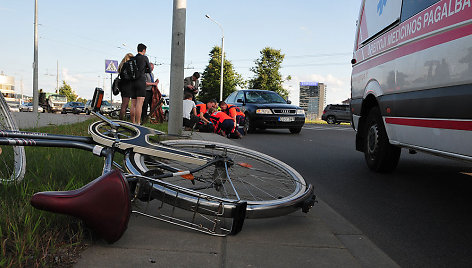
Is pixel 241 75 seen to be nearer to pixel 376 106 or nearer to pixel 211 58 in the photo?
pixel 211 58

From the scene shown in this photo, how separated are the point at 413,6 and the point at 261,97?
10.4 m

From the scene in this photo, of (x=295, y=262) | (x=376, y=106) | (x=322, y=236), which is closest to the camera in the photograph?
(x=295, y=262)

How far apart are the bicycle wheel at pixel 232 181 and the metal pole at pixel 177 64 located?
4356 mm

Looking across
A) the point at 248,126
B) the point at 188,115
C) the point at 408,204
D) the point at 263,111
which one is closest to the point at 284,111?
the point at 263,111

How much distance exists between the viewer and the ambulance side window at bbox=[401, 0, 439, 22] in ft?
12.5

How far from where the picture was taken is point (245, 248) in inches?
93.0

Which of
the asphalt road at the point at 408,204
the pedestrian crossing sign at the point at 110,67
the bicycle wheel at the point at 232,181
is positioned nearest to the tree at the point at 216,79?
the pedestrian crossing sign at the point at 110,67

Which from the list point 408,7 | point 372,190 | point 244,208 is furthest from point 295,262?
point 408,7

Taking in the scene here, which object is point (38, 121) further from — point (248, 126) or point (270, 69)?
point (270, 69)

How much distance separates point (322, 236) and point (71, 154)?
2793 millimetres

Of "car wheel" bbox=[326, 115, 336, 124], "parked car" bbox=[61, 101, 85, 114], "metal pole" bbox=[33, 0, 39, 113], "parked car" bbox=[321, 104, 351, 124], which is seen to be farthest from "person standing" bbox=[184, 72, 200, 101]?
"parked car" bbox=[61, 101, 85, 114]

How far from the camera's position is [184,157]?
3.04 metres

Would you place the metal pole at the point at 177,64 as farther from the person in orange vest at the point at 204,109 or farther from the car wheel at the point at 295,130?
the car wheel at the point at 295,130

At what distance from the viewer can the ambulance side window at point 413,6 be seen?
3.80 m
